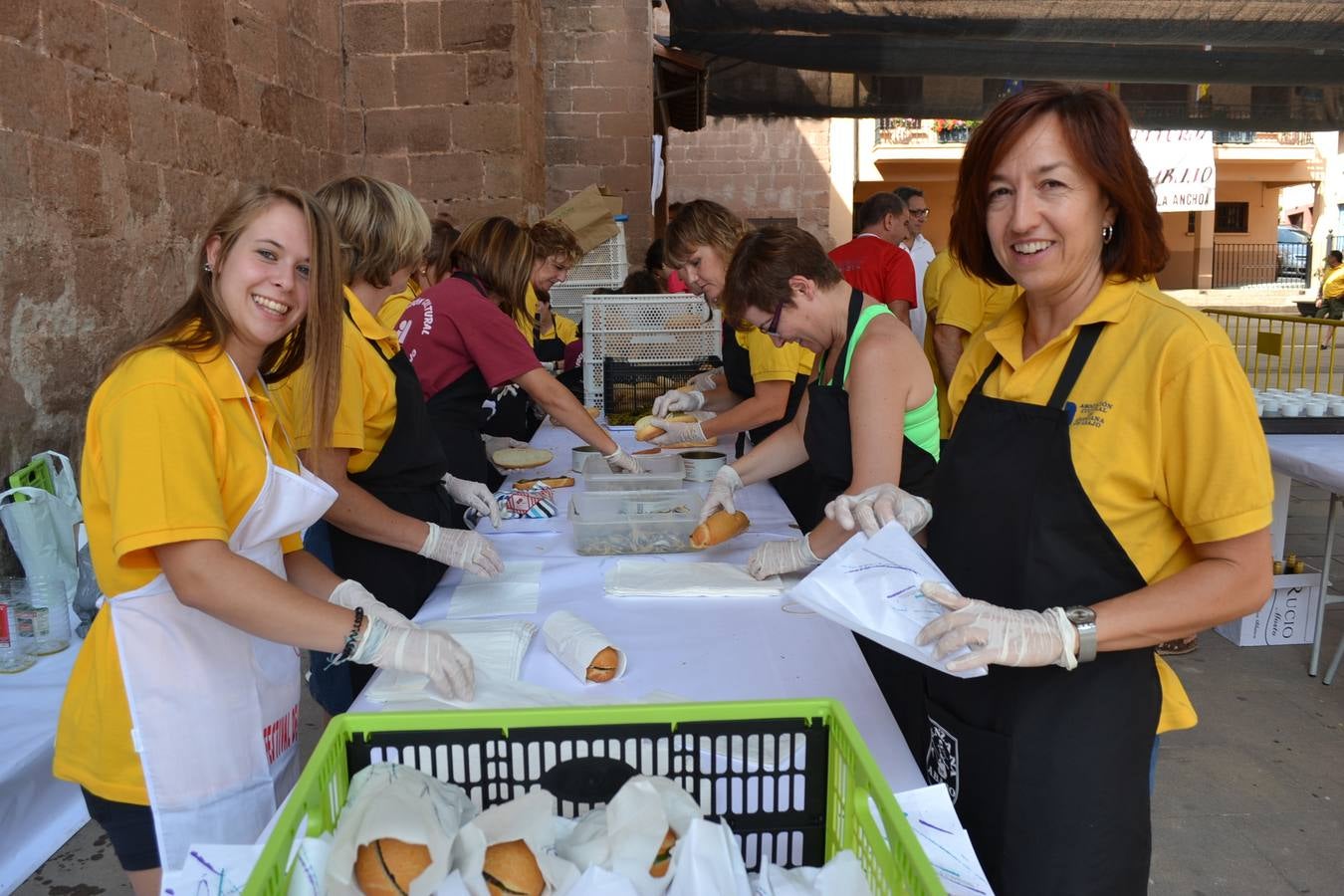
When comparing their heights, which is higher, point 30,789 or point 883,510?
point 883,510

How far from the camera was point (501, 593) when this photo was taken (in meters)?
2.33

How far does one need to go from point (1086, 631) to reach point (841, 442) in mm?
1205

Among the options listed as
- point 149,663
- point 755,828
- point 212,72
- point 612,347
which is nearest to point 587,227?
point 612,347

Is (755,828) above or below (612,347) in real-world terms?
below

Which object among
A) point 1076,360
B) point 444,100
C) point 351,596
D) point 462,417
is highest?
point 444,100

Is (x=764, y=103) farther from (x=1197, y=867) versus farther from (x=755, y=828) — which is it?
(x=755, y=828)

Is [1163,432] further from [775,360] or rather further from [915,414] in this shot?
[775,360]

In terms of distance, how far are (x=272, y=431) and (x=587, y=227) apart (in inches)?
200

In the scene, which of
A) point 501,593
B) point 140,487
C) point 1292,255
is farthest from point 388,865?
point 1292,255

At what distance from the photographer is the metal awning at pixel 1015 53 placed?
280 inches

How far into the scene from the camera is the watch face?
4.50 ft

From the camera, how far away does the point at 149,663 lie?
159 cm

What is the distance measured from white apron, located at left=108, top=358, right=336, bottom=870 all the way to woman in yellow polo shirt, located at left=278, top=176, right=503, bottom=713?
2.05 feet

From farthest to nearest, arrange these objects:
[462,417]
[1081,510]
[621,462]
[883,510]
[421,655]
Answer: [462,417] < [621,462] < [883,510] < [421,655] < [1081,510]
